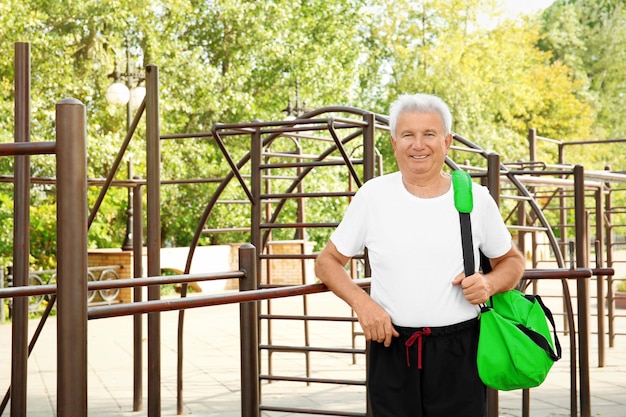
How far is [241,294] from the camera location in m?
A: 2.84

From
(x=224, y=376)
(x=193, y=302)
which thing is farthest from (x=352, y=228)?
(x=224, y=376)

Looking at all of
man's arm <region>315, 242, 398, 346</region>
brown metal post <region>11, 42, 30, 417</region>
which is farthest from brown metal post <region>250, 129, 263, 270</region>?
man's arm <region>315, 242, 398, 346</region>

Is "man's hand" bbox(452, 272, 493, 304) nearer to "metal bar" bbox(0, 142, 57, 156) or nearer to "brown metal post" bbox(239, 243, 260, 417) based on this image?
"brown metal post" bbox(239, 243, 260, 417)

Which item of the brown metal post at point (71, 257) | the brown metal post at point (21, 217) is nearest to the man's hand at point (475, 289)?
the brown metal post at point (71, 257)

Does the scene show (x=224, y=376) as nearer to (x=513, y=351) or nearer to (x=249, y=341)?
(x=249, y=341)

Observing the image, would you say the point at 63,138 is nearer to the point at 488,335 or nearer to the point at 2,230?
Answer: the point at 488,335

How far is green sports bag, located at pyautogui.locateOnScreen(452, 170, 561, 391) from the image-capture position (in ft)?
9.26

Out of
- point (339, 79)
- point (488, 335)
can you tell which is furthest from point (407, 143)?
point (339, 79)

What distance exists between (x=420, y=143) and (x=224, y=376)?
628 cm

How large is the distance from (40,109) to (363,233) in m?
15.0

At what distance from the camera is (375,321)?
288cm

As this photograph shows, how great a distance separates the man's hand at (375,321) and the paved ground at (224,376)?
13.9 feet

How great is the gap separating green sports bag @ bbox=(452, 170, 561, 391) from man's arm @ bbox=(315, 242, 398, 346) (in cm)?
28

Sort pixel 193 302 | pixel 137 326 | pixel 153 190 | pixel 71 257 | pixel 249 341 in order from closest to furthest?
pixel 71 257 < pixel 193 302 < pixel 249 341 < pixel 153 190 < pixel 137 326
